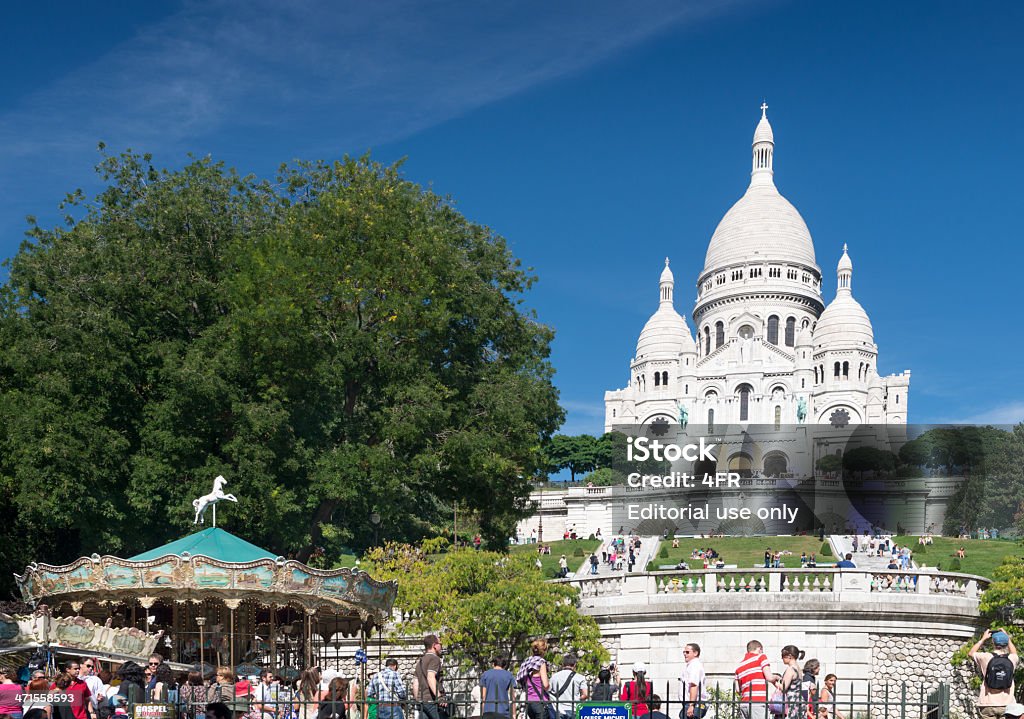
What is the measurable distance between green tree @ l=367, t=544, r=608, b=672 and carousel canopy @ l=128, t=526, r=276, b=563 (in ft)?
22.7

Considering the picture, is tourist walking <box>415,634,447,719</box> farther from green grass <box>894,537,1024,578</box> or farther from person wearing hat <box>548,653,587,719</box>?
green grass <box>894,537,1024,578</box>

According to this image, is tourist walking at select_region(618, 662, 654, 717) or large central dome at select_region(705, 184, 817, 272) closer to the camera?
tourist walking at select_region(618, 662, 654, 717)

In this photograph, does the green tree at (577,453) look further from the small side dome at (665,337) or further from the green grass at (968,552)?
the green grass at (968,552)

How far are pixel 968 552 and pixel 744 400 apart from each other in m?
61.4

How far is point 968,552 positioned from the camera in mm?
54000

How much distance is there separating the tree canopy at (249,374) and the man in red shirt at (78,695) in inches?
534

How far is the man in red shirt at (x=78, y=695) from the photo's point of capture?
14547 mm

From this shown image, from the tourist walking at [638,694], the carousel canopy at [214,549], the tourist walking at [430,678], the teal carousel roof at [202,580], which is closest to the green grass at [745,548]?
the teal carousel roof at [202,580]

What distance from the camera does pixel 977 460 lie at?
74812 millimetres

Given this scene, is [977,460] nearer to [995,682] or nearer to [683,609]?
[683,609]

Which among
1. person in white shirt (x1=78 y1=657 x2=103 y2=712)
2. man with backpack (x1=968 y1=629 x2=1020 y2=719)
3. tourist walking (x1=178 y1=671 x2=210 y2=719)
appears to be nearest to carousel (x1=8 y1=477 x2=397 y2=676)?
person in white shirt (x1=78 y1=657 x2=103 y2=712)

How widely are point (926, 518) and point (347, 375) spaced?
4884cm

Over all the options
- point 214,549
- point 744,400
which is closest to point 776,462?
point 744,400

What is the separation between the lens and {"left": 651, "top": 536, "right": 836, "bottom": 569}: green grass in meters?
51.1
